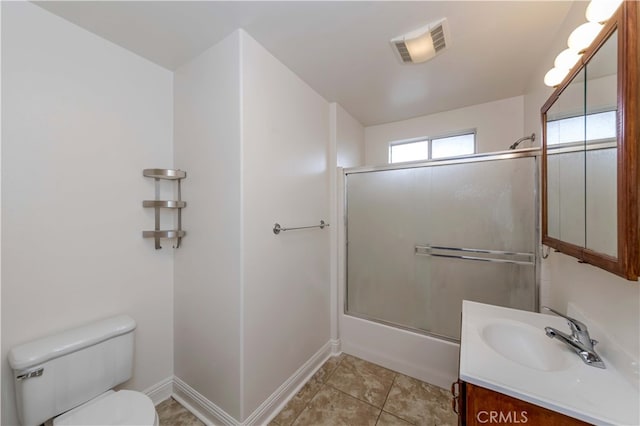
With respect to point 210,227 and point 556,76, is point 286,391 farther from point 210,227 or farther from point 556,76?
point 556,76

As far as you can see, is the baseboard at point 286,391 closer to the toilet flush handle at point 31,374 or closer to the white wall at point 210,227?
the white wall at point 210,227

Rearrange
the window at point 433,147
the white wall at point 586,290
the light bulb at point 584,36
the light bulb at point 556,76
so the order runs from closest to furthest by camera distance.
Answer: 1. the white wall at point 586,290
2. the light bulb at point 584,36
3. the light bulb at point 556,76
4. the window at point 433,147

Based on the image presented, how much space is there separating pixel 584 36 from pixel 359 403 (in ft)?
7.67

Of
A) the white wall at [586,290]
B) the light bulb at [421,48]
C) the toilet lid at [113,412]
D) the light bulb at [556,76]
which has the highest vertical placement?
the light bulb at [421,48]

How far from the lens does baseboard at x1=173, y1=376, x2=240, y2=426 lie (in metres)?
1.45

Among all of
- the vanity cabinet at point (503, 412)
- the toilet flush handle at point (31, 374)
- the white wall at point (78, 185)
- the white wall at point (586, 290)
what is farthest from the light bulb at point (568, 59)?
the toilet flush handle at point (31, 374)

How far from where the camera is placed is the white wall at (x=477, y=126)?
216 cm

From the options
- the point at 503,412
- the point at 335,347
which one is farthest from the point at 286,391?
the point at 503,412

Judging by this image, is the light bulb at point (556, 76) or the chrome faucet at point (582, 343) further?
the light bulb at point (556, 76)

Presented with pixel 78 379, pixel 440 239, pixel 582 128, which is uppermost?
pixel 582 128

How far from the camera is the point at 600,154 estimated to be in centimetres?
87

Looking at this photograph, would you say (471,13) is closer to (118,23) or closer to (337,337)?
(118,23)

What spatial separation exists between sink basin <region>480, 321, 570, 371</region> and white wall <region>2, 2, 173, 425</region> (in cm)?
203

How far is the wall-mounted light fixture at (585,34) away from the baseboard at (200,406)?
2526 mm
